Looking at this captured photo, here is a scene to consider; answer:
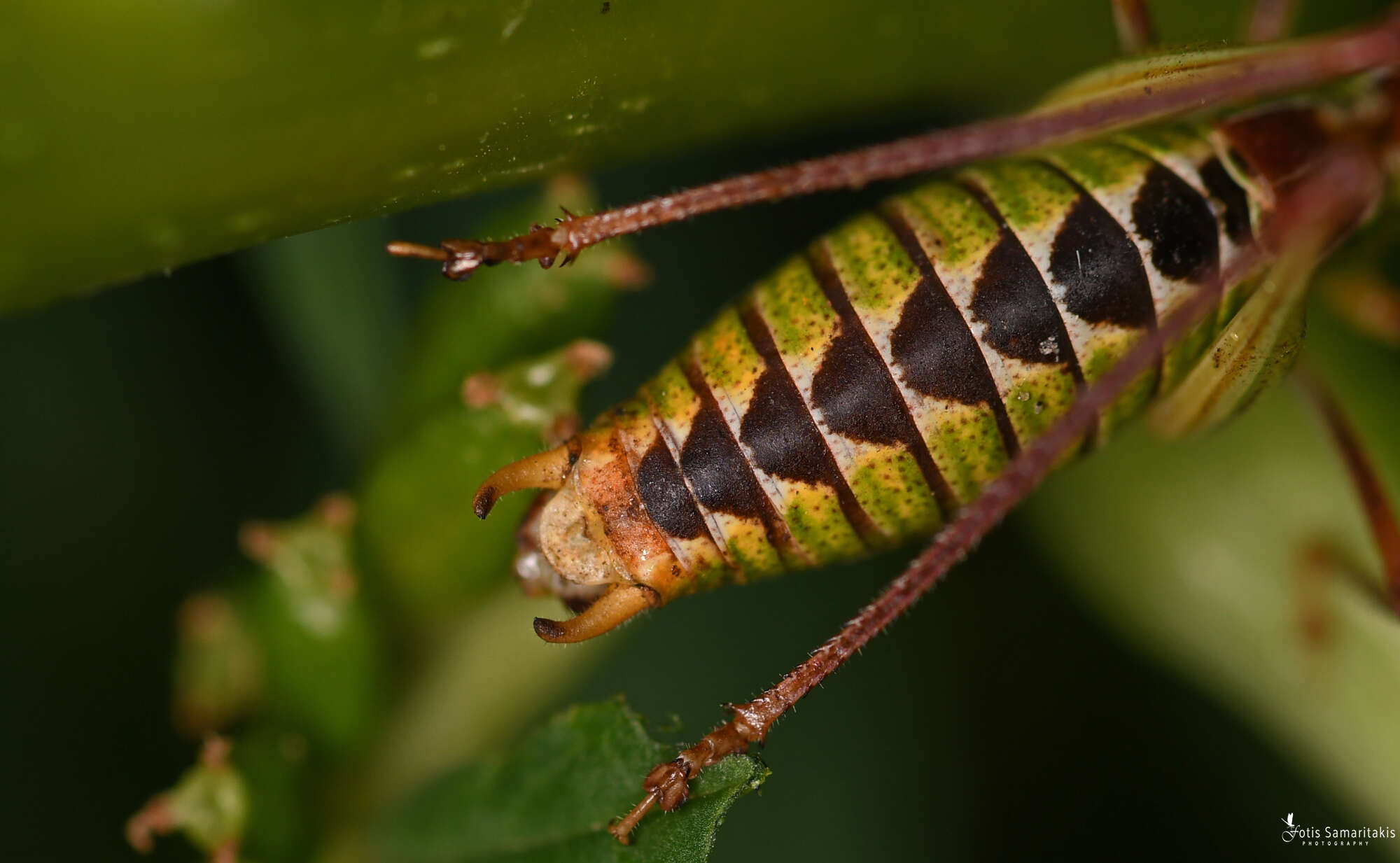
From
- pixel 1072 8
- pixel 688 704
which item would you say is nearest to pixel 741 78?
pixel 1072 8

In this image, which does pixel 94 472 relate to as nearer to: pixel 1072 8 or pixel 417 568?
pixel 417 568

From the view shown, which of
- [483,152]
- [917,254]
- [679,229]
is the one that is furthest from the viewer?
[679,229]

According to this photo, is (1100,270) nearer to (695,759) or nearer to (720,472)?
(720,472)

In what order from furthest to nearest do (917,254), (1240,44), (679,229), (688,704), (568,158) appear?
(679,229) < (688,704) < (1240,44) < (917,254) < (568,158)

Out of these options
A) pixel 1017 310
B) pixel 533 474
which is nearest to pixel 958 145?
pixel 1017 310

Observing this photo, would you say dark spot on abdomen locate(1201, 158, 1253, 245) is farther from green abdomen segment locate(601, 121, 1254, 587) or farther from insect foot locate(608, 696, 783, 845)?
insect foot locate(608, 696, 783, 845)

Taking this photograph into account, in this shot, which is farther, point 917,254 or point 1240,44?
point 1240,44

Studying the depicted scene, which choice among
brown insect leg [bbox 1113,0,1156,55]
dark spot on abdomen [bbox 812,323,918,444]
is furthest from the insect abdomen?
brown insect leg [bbox 1113,0,1156,55]
